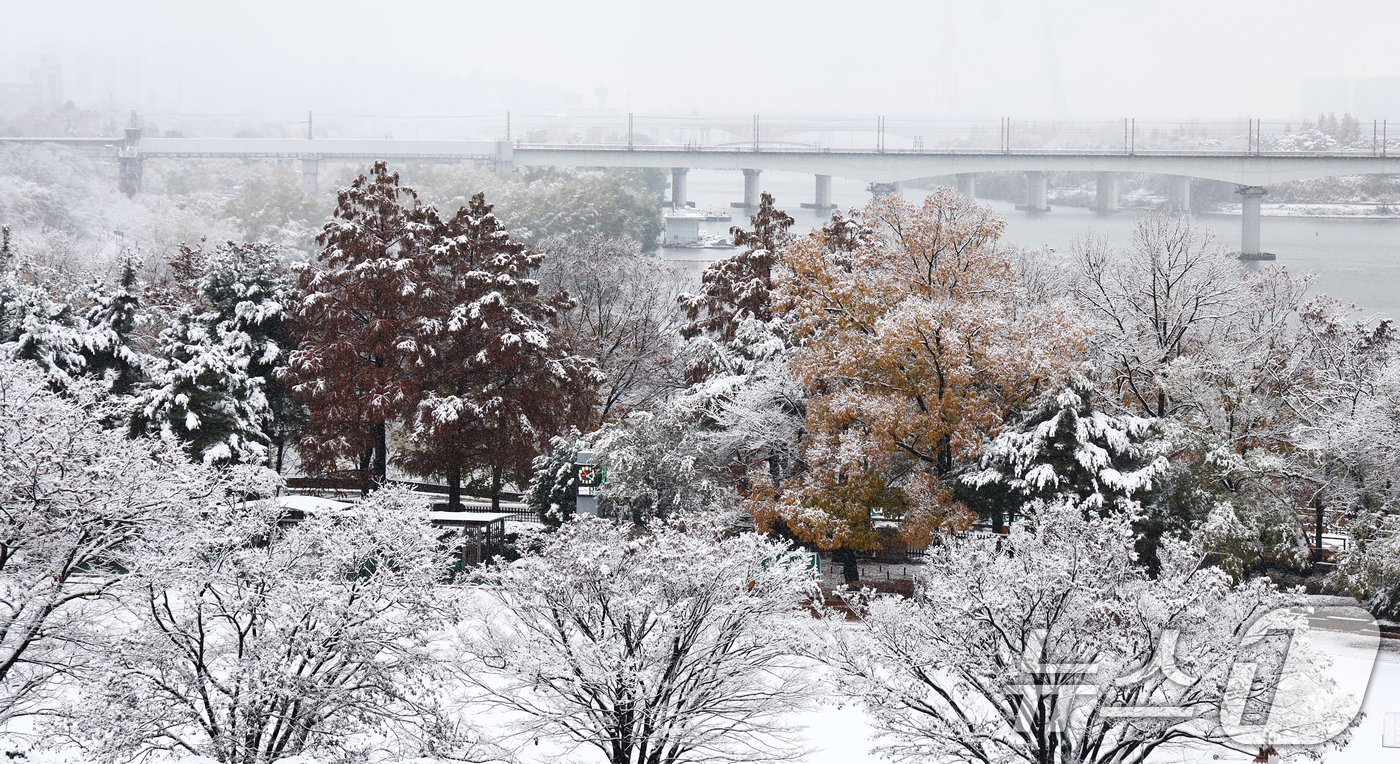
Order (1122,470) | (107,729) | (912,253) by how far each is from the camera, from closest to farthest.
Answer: (107,729) → (1122,470) → (912,253)

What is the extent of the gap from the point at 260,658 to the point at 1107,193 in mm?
76850

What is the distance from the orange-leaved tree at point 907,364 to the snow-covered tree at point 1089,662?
9.53m

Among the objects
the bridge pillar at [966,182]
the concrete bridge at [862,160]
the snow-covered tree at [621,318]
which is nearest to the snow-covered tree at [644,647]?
the snow-covered tree at [621,318]

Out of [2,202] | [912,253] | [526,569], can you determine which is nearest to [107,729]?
[526,569]

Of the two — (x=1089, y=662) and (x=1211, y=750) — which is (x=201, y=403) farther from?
(x=1211, y=750)

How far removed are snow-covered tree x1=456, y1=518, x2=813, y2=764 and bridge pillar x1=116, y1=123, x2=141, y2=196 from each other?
9637cm

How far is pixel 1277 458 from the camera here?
26.1 m

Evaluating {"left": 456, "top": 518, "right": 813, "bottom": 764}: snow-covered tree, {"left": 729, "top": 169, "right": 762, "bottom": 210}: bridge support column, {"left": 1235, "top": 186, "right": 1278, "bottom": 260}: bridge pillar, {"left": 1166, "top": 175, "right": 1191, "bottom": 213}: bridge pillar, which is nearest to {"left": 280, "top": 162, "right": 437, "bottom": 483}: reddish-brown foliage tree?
{"left": 456, "top": 518, "right": 813, "bottom": 764}: snow-covered tree

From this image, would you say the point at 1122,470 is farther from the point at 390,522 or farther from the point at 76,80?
the point at 76,80

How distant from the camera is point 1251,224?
6825 centimetres

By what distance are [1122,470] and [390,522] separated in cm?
1670

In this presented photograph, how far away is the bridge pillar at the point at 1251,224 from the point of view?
66.8 m

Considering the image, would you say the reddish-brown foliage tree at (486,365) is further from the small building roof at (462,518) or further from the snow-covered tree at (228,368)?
the snow-covered tree at (228,368)

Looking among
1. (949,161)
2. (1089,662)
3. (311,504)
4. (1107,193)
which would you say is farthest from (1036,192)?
(1089,662)
